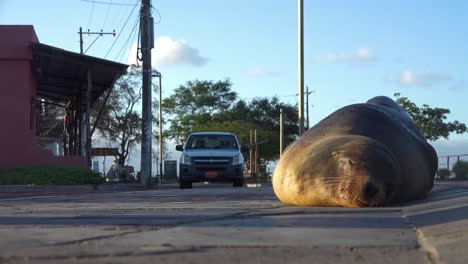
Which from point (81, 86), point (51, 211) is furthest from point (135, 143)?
point (51, 211)

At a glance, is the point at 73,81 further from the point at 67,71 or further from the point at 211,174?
the point at 211,174

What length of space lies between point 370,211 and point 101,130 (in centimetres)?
3635

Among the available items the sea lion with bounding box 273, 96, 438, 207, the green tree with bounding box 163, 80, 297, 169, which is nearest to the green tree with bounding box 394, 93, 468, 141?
the green tree with bounding box 163, 80, 297, 169

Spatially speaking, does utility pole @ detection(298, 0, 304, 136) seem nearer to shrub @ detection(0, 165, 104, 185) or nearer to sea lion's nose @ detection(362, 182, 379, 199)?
shrub @ detection(0, 165, 104, 185)

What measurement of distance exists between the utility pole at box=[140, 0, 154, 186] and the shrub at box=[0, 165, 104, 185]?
3.01 metres

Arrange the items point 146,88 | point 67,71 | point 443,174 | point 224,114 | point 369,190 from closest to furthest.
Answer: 1. point 369,190
2. point 146,88
3. point 67,71
4. point 443,174
5. point 224,114

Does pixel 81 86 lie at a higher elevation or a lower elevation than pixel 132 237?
higher

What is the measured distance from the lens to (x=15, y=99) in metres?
18.5

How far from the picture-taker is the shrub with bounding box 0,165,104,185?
1603 cm

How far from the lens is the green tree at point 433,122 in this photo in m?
40.3

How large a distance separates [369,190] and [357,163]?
1.09 feet

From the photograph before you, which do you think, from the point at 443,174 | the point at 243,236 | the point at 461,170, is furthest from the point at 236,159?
the point at 443,174

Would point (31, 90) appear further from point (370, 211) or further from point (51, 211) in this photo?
point (370, 211)

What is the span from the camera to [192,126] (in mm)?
49094
